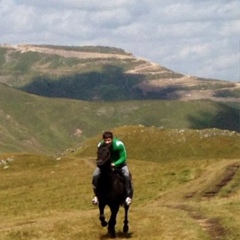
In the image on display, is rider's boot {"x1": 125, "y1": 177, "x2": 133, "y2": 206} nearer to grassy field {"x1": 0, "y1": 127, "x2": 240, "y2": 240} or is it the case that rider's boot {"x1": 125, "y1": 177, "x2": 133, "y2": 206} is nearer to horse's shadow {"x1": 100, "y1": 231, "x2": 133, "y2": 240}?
horse's shadow {"x1": 100, "y1": 231, "x2": 133, "y2": 240}

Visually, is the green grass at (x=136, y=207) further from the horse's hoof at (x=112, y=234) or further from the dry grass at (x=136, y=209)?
the horse's hoof at (x=112, y=234)

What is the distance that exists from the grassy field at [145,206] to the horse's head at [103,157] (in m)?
3.75

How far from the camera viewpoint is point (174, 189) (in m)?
58.4

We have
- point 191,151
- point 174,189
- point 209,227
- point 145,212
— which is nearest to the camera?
point 209,227

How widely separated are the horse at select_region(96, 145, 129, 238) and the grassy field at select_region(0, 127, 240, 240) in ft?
4.86

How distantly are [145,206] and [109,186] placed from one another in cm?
2129

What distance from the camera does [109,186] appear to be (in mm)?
26469

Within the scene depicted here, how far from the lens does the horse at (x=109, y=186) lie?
2583 cm

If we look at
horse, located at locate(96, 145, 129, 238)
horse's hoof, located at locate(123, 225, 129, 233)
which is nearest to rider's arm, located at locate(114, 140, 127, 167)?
horse, located at locate(96, 145, 129, 238)

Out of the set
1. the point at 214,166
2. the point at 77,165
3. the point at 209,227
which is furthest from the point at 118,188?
the point at 77,165

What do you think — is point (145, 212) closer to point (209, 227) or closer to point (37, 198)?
point (209, 227)

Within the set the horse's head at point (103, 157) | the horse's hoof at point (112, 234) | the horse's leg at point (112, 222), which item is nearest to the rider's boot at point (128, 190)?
the horse's leg at point (112, 222)

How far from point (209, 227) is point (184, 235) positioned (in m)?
3.03

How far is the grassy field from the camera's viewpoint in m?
28.5
